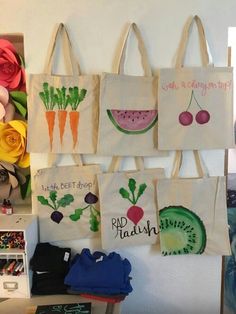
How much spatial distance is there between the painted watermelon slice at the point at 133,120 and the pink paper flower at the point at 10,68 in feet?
1.27

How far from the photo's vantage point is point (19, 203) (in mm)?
1306

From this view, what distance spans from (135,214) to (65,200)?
278 millimetres

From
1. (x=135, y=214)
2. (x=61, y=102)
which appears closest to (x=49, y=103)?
(x=61, y=102)

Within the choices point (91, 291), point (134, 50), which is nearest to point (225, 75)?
point (134, 50)

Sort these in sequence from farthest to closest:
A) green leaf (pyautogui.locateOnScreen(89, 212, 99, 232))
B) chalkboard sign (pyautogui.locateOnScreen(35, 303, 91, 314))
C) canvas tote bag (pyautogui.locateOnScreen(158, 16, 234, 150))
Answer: green leaf (pyautogui.locateOnScreen(89, 212, 99, 232)) < canvas tote bag (pyautogui.locateOnScreen(158, 16, 234, 150)) < chalkboard sign (pyautogui.locateOnScreen(35, 303, 91, 314))

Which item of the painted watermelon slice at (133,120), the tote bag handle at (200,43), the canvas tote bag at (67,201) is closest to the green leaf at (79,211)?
the canvas tote bag at (67,201)

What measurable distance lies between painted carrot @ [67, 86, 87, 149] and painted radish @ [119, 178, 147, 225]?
29 centimetres

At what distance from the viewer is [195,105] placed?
1115 mm

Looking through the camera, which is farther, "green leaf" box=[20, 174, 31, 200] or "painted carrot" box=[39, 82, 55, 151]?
"green leaf" box=[20, 174, 31, 200]

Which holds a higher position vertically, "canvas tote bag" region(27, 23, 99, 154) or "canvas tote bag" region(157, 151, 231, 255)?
"canvas tote bag" region(27, 23, 99, 154)

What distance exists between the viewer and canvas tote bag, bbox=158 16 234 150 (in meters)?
1.11

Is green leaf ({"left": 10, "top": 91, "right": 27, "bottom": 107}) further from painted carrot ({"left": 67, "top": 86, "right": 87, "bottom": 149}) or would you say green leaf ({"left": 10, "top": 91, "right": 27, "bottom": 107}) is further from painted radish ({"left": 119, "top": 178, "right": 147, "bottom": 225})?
painted radish ({"left": 119, "top": 178, "right": 147, "bottom": 225})

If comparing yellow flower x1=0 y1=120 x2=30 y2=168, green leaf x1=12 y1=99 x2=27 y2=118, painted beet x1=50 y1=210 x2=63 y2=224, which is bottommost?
painted beet x1=50 y1=210 x2=63 y2=224

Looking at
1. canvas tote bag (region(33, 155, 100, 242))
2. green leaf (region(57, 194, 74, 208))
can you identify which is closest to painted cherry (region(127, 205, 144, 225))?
canvas tote bag (region(33, 155, 100, 242))
